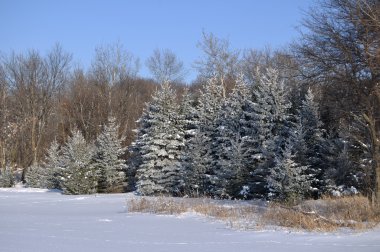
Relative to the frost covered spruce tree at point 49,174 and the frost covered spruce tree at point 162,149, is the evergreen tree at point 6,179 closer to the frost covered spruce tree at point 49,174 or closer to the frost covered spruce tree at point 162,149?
the frost covered spruce tree at point 49,174

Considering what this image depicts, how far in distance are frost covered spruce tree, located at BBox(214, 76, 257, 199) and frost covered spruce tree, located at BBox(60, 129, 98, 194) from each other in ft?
27.1

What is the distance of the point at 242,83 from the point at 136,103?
2776 centimetres

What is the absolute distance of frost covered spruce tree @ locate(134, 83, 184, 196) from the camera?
26078 millimetres

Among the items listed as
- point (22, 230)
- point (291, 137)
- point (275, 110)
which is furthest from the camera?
point (275, 110)

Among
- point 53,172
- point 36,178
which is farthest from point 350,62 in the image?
point 36,178

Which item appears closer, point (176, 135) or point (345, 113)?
point (345, 113)

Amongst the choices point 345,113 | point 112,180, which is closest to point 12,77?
point 112,180

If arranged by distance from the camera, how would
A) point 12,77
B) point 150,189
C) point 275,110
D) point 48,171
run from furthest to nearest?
point 12,77 < point 48,171 < point 150,189 < point 275,110

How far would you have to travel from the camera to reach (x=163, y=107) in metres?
27.3

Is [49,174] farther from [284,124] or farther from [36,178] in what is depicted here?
[284,124]

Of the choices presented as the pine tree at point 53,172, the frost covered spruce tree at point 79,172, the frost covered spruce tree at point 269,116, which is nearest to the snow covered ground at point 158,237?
the frost covered spruce tree at point 269,116

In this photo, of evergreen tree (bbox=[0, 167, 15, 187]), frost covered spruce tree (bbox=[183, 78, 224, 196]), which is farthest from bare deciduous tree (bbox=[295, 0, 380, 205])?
evergreen tree (bbox=[0, 167, 15, 187])

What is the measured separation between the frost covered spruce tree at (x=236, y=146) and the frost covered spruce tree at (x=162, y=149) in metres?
2.84

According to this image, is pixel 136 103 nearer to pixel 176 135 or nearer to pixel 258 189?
pixel 176 135
